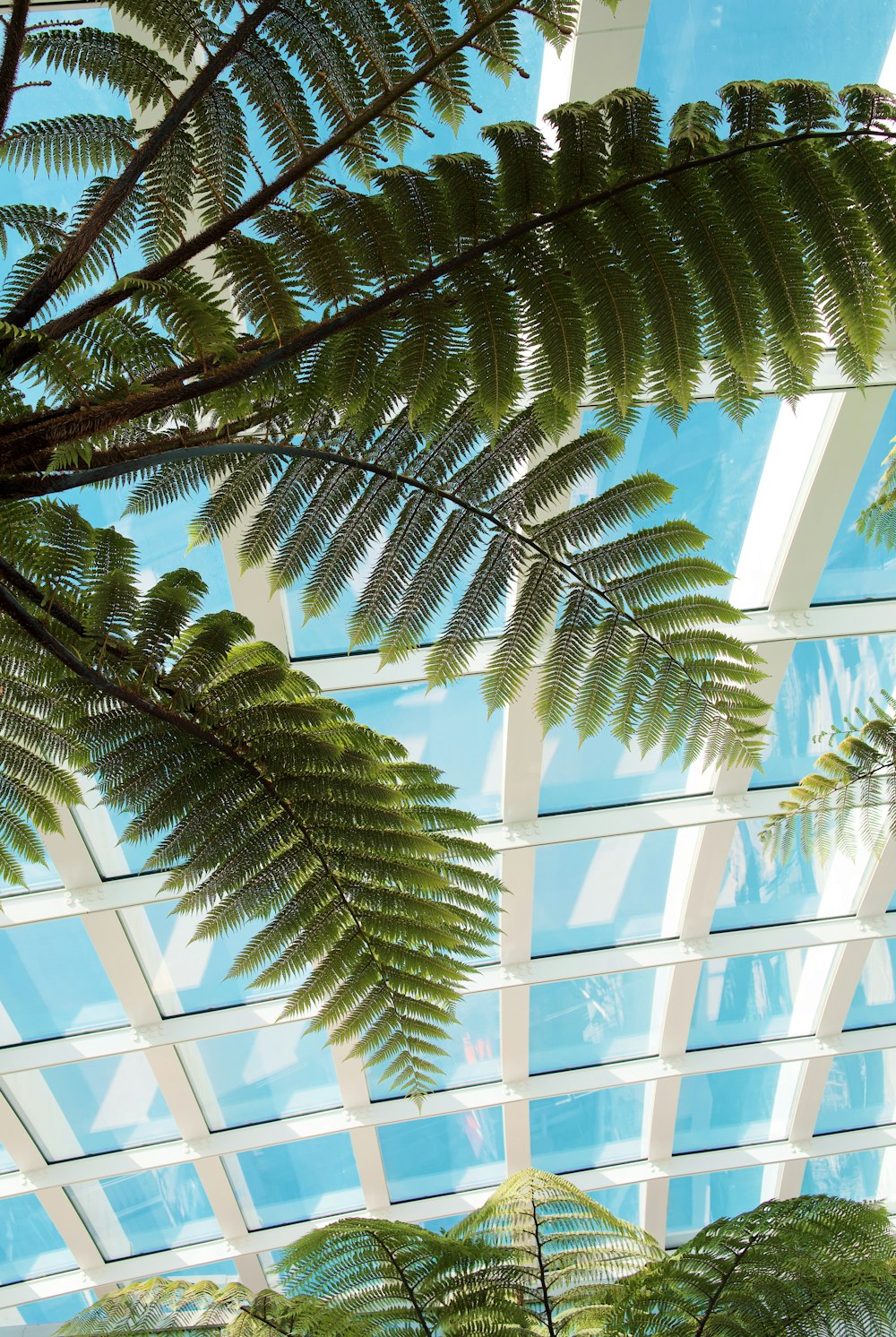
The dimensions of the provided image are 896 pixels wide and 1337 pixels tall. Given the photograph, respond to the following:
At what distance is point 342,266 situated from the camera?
60.7 inches

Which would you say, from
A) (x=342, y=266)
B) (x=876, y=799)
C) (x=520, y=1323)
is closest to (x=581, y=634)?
(x=342, y=266)

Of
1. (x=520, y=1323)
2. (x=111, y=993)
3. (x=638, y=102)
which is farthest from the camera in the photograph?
(x=111, y=993)

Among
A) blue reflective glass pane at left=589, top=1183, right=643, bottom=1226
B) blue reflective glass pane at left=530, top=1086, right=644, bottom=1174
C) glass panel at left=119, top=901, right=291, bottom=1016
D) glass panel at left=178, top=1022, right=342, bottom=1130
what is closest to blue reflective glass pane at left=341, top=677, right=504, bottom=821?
glass panel at left=119, top=901, right=291, bottom=1016

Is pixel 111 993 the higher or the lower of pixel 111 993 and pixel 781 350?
the higher

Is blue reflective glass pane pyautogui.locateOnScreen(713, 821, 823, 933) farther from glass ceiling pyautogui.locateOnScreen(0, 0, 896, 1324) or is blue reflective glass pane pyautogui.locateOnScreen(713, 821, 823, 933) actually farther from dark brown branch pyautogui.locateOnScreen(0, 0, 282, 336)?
dark brown branch pyautogui.locateOnScreen(0, 0, 282, 336)

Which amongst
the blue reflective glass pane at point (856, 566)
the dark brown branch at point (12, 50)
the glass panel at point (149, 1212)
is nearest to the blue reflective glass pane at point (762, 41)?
the blue reflective glass pane at point (856, 566)

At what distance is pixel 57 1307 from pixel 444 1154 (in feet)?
18.9

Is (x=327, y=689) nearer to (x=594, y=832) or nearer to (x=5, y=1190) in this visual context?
(x=594, y=832)

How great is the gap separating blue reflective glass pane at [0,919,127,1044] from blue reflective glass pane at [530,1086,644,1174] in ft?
19.5

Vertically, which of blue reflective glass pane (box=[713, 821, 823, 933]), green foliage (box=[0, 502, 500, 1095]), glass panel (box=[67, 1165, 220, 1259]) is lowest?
glass panel (box=[67, 1165, 220, 1259])

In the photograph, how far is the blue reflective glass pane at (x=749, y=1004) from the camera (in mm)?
12680

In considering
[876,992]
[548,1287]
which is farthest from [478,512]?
[876,992]

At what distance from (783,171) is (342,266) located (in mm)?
681

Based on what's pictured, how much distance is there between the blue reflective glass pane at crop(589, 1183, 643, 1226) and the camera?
45.7 ft
